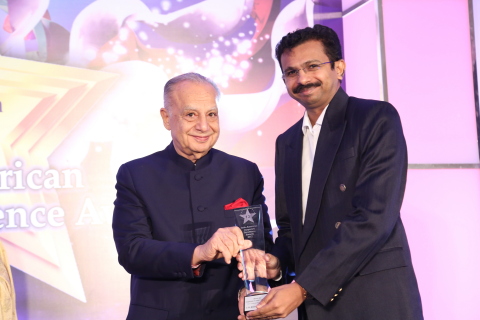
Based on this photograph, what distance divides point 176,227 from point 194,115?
50 centimetres

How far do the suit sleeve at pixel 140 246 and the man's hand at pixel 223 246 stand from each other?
0.04 m

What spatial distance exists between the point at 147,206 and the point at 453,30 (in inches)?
138

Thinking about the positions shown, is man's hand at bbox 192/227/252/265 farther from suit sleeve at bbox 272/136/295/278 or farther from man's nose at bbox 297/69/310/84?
man's nose at bbox 297/69/310/84

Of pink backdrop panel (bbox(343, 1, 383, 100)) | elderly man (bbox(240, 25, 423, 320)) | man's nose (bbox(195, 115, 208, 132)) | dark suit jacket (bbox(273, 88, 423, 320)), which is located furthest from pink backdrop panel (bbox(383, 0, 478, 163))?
man's nose (bbox(195, 115, 208, 132))

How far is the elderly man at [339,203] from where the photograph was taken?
2.00m

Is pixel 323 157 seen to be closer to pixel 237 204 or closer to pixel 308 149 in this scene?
pixel 308 149

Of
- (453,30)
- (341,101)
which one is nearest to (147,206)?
(341,101)

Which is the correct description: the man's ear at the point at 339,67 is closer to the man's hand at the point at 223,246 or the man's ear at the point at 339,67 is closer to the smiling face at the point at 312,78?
the smiling face at the point at 312,78

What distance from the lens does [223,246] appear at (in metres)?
2.00

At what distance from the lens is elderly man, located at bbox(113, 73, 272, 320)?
212cm

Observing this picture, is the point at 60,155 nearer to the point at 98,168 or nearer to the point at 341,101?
the point at 98,168

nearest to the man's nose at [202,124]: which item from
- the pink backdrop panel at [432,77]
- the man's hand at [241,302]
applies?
the man's hand at [241,302]

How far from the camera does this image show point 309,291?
1.99 metres

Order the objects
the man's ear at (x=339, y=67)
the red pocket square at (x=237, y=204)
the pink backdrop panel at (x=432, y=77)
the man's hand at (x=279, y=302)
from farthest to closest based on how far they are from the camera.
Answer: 1. the pink backdrop panel at (x=432, y=77)
2. the man's ear at (x=339, y=67)
3. the red pocket square at (x=237, y=204)
4. the man's hand at (x=279, y=302)
